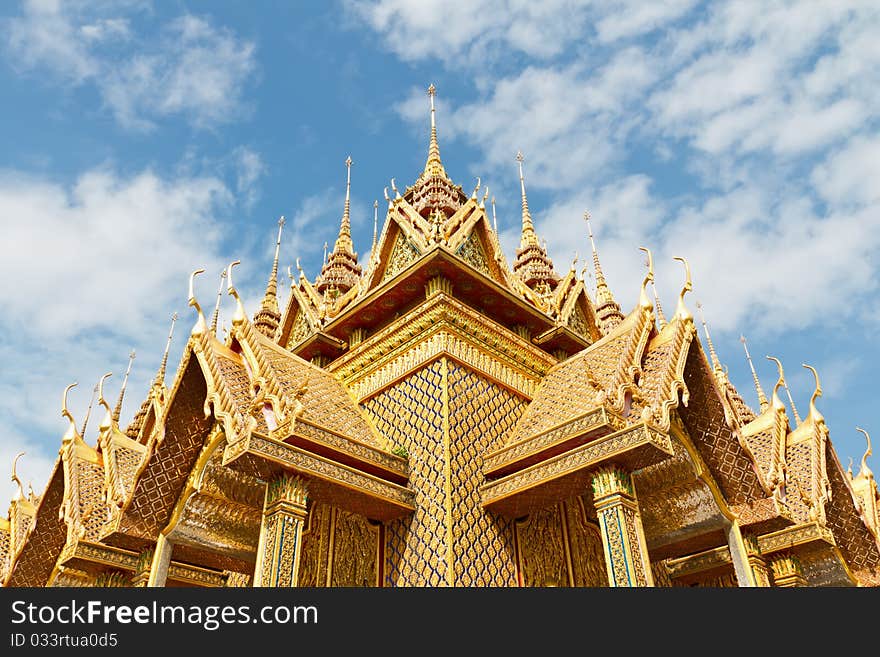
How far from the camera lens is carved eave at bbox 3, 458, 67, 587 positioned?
9.23 metres

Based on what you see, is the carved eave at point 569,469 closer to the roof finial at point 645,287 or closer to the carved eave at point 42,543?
the roof finial at point 645,287

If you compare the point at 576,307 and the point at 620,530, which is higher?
the point at 576,307

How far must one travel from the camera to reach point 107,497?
27.1 ft

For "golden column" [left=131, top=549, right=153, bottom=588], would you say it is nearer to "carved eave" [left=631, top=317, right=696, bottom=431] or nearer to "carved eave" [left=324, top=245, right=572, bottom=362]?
"carved eave" [left=324, top=245, right=572, bottom=362]

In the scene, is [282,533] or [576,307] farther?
[576,307]

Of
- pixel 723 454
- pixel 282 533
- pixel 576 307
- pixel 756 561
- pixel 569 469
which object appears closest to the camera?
pixel 282 533

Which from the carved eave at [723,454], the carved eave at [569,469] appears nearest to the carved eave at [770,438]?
the carved eave at [723,454]

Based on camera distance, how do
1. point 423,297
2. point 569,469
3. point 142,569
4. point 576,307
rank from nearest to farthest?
point 569,469 → point 142,569 → point 423,297 → point 576,307

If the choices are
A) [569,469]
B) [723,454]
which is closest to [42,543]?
[569,469]

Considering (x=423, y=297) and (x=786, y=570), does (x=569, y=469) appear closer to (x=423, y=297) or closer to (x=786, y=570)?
(x=423, y=297)

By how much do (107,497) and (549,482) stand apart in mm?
5239

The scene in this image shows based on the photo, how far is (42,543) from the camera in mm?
9406

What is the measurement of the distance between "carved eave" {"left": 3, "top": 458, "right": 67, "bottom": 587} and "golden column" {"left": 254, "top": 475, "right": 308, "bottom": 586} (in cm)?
446

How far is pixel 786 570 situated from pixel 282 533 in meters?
6.30
